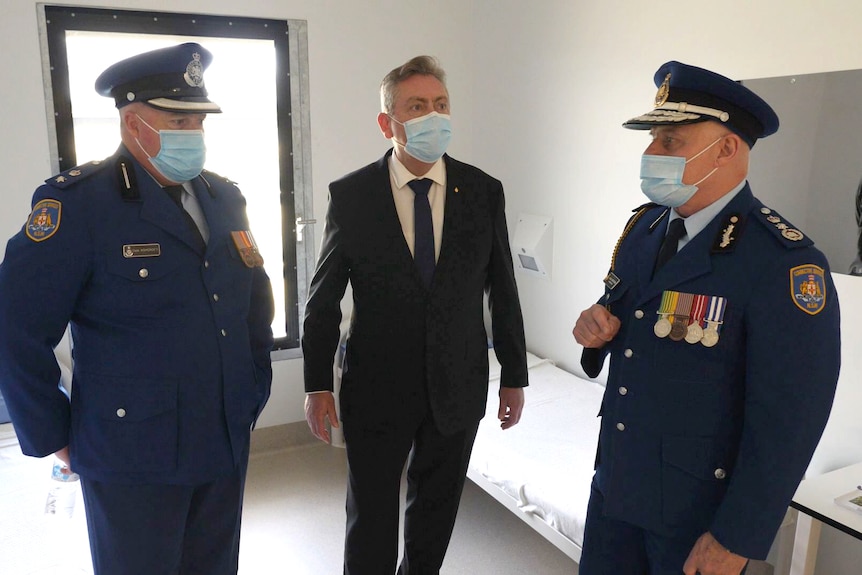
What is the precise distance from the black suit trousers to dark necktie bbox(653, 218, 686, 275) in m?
0.73

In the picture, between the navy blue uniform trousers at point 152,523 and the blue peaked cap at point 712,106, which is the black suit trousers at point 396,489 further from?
the blue peaked cap at point 712,106

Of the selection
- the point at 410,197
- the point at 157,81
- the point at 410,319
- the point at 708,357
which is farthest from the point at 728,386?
the point at 157,81

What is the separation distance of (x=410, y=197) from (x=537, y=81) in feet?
5.93

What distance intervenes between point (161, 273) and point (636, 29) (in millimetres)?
2194

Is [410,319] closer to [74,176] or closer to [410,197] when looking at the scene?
[410,197]

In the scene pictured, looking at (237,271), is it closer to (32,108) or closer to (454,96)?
(32,108)

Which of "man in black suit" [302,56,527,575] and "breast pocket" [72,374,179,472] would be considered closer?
"breast pocket" [72,374,179,472]

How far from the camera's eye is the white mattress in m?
2.17

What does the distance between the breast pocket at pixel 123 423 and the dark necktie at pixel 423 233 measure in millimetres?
675

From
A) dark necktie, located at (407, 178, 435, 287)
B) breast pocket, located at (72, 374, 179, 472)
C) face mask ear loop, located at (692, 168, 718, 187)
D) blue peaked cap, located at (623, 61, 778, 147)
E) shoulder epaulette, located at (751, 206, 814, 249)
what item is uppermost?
blue peaked cap, located at (623, 61, 778, 147)

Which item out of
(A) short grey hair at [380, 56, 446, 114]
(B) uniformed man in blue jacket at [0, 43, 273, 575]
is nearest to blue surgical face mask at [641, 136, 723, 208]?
(A) short grey hair at [380, 56, 446, 114]

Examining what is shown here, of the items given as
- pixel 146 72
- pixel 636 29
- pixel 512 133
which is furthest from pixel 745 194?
pixel 512 133

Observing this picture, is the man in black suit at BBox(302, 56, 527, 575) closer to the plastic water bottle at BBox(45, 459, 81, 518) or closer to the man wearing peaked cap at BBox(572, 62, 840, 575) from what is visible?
the man wearing peaked cap at BBox(572, 62, 840, 575)

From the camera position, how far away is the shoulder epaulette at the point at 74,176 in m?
1.39
